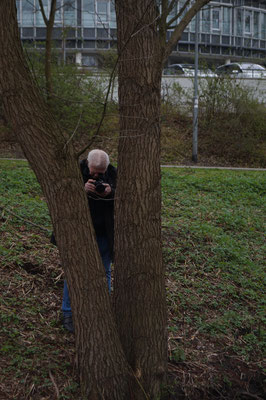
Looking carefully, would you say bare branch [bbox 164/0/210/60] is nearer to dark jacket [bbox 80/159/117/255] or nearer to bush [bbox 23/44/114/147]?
dark jacket [bbox 80/159/117/255]

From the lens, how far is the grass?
471 centimetres

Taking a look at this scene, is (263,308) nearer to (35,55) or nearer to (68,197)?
(68,197)

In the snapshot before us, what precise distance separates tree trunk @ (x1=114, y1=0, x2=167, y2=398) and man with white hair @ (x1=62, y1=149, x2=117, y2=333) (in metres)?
0.51

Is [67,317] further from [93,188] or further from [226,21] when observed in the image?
[226,21]

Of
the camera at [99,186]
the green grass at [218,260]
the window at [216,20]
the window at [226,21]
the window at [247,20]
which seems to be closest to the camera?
the camera at [99,186]

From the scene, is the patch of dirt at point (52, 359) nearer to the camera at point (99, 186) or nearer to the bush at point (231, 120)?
the camera at point (99, 186)

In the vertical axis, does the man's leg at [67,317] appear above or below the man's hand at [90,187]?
below

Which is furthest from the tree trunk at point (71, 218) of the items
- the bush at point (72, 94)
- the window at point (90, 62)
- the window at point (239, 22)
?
the window at point (239, 22)

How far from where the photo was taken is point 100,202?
16.9 feet

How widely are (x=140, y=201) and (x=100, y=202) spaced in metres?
0.80

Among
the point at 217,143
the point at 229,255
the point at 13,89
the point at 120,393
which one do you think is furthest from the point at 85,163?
the point at 217,143

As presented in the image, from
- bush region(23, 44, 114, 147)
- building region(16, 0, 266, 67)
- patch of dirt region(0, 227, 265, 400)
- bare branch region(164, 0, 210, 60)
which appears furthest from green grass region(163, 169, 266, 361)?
building region(16, 0, 266, 67)

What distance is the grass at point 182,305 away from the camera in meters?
4.71

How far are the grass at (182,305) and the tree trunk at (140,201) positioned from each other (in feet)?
1.81
